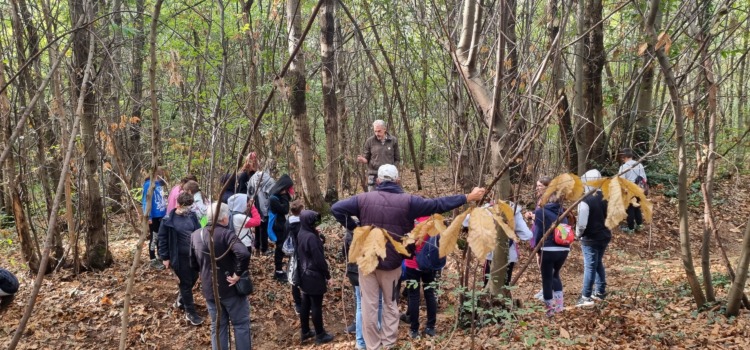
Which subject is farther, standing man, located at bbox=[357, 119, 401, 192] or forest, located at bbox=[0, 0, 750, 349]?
standing man, located at bbox=[357, 119, 401, 192]

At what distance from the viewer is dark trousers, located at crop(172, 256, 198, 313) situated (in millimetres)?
6078

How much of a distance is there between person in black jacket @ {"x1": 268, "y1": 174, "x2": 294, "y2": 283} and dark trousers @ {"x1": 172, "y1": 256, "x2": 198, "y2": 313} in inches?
60.0

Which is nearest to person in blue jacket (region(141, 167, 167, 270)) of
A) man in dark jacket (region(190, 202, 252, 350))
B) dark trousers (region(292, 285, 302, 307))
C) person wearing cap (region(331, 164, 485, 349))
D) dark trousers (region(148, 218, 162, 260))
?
dark trousers (region(148, 218, 162, 260))

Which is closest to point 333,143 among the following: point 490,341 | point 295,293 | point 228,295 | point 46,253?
point 295,293

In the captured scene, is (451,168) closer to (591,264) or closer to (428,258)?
(591,264)

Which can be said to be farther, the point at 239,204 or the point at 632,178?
the point at 632,178

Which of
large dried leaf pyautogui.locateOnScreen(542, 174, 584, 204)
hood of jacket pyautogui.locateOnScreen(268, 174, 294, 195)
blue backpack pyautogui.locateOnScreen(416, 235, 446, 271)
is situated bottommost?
blue backpack pyautogui.locateOnScreen(416, 235, 446, 271)

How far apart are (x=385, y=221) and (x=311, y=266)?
1483mm

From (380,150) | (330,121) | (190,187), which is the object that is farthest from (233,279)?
(330,121)

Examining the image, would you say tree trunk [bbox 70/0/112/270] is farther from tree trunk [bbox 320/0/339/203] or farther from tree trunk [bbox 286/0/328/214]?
tree trunk [bbox 320/0/339/203]

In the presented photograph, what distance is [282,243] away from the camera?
7555mm

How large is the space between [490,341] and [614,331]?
1.42 meters

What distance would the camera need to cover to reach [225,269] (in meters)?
4.89

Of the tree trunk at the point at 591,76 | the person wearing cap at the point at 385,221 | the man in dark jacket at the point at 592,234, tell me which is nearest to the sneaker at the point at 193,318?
the person wearing cap at the point at 385,221
